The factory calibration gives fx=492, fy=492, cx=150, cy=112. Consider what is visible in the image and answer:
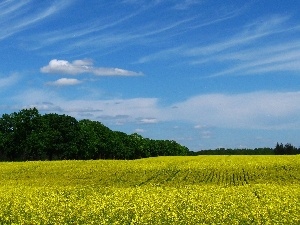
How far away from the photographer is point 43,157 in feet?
372

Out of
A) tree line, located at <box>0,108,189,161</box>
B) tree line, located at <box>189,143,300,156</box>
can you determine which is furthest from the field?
tree line, located at <box>189,143,300,156</box>

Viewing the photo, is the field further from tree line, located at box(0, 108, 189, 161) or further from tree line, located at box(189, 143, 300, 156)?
tree line, located at box(189, 143, 300, 156)

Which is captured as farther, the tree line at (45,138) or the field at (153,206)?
the tree line at (45,138)

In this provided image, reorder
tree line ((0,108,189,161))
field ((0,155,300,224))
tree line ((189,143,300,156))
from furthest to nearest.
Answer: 1. tree line ((189,143,300,156))
2. tree line ((0,108,189,161))
3. field ((0,155,300,224))

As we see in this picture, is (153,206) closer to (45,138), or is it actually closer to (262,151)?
(45,138)

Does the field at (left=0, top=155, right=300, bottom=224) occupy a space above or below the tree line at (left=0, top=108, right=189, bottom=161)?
below

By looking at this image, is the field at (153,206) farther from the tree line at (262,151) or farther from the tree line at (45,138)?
the tree line at (262,151)

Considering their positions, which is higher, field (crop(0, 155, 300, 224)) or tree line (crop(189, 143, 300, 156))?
tree line (crop(189, 143, 300, 156))

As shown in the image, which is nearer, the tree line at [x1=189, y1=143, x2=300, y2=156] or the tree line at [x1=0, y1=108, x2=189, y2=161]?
the tree line at [x1=0, y1=108, x2=189, y2=161]

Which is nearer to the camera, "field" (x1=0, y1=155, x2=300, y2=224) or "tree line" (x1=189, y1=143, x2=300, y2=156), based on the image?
"field" (x1=0, y1=155, x2=300, y2=224)

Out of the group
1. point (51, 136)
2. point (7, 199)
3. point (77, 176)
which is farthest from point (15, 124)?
point (7, 199)

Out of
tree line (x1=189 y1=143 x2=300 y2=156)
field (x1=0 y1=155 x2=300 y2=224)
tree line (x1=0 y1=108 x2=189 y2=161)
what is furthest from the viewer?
tree line (x1=189 y1=143 x2=300 y2=156)

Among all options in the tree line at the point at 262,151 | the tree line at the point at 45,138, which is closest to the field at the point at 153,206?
the tree line at the point at 45,138

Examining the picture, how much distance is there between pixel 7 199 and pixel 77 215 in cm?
896
